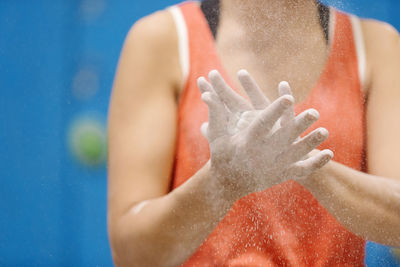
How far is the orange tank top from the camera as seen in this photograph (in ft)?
1.24

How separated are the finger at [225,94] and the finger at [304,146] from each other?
0.04m

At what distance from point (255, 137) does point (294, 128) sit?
23mm

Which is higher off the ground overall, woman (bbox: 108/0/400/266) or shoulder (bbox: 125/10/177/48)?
shoulder (bbox: 125/10/177/48)

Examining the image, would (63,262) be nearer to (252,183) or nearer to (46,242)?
(46,242)

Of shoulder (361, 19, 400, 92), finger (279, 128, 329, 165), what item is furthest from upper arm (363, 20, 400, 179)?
finger (279, 128, 329, 165)

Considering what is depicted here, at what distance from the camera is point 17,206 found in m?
0.48

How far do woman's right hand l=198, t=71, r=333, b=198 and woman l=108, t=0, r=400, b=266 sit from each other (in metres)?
0.04

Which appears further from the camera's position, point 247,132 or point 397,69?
point 397,69

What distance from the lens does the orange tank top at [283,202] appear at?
38cm

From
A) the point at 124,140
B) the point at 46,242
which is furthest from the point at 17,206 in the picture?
the point at 124,140

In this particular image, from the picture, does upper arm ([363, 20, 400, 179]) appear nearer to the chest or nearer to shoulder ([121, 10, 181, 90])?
the chest

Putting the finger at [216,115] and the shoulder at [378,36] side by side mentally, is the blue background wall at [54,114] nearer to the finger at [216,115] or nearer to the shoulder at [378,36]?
the shoulder at [378,36]

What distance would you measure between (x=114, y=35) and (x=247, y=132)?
25cm

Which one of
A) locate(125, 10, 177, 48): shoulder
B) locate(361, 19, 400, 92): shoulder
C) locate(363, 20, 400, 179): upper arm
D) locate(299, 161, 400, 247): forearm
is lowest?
locate(299, 161, 400, 247): forearm
